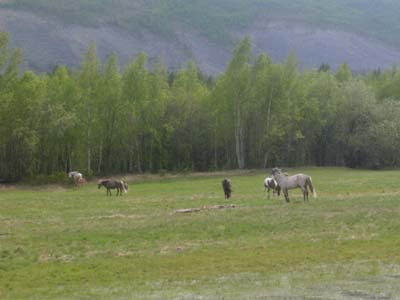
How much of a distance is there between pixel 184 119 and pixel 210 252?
63140mm

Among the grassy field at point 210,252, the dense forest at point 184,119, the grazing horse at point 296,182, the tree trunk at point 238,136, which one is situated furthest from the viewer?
the tree trunk at point 238,136

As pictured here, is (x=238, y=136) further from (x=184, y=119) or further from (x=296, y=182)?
(x=296, y=182)

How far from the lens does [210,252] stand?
19594 millimetres

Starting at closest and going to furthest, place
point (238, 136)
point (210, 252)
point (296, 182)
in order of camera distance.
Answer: point (210, 252), point (296, 182), point (238, 136)

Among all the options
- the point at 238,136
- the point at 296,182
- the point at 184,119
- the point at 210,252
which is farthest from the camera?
the point at 184,119

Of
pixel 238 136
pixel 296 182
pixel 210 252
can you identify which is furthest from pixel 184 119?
pixel 210 252

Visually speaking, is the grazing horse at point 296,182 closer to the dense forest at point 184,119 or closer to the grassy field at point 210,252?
the grassy field at point 210,252

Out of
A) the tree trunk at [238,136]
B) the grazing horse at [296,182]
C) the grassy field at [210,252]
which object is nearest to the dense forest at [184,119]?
the tree trunk at [238,136]

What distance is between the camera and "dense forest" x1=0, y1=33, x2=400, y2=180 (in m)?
67.3

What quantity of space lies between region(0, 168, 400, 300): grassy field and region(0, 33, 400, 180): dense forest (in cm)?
3605

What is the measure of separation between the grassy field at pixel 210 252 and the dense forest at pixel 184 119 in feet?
118

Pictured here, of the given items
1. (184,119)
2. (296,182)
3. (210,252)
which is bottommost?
(210,252)

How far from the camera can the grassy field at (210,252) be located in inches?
567

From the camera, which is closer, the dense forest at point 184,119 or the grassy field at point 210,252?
the grassy field at point 210,252
